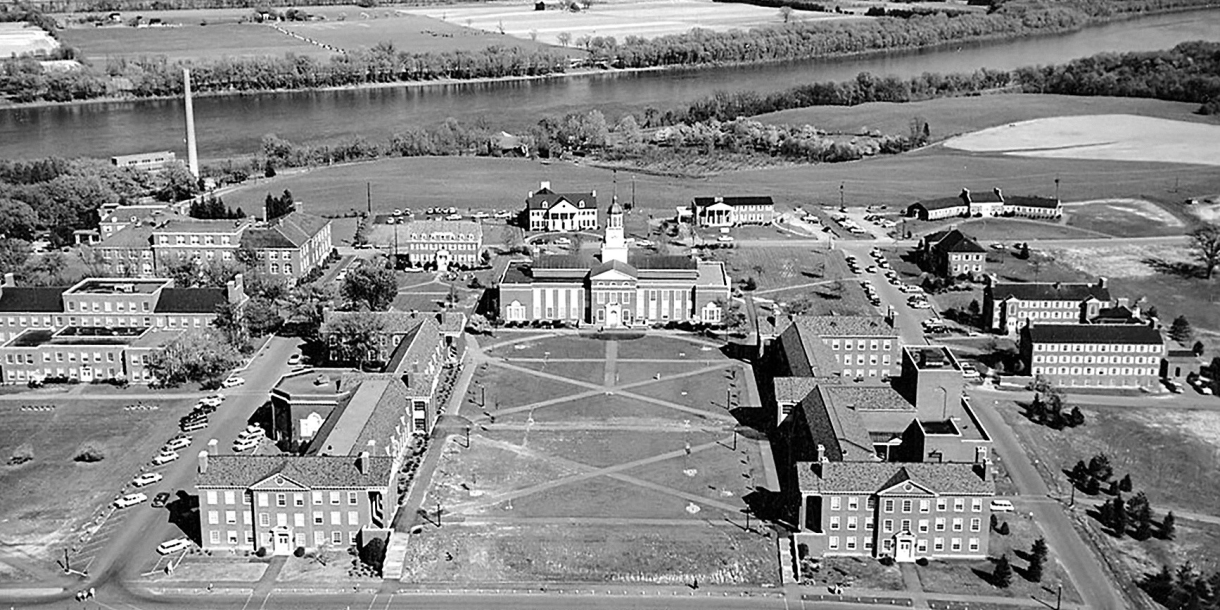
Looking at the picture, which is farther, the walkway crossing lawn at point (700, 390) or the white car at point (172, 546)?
the walkway crossing lawn at point (700, 390)

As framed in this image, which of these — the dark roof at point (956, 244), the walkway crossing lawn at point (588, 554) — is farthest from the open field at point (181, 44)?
the walkway crossing lawn at point (588, 554)

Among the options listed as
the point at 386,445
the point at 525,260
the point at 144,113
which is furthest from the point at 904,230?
the point at 144,113

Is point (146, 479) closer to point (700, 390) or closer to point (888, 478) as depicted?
point (700, 390)

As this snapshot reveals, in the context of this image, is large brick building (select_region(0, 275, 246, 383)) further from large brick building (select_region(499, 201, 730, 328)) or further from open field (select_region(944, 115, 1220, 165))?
open field (select_region(944, 115, 1220, 165))

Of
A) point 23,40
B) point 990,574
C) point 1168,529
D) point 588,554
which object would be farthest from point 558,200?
point 23,40

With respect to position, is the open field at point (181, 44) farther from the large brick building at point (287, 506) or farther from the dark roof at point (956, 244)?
the large brick building at point (287, 506)
